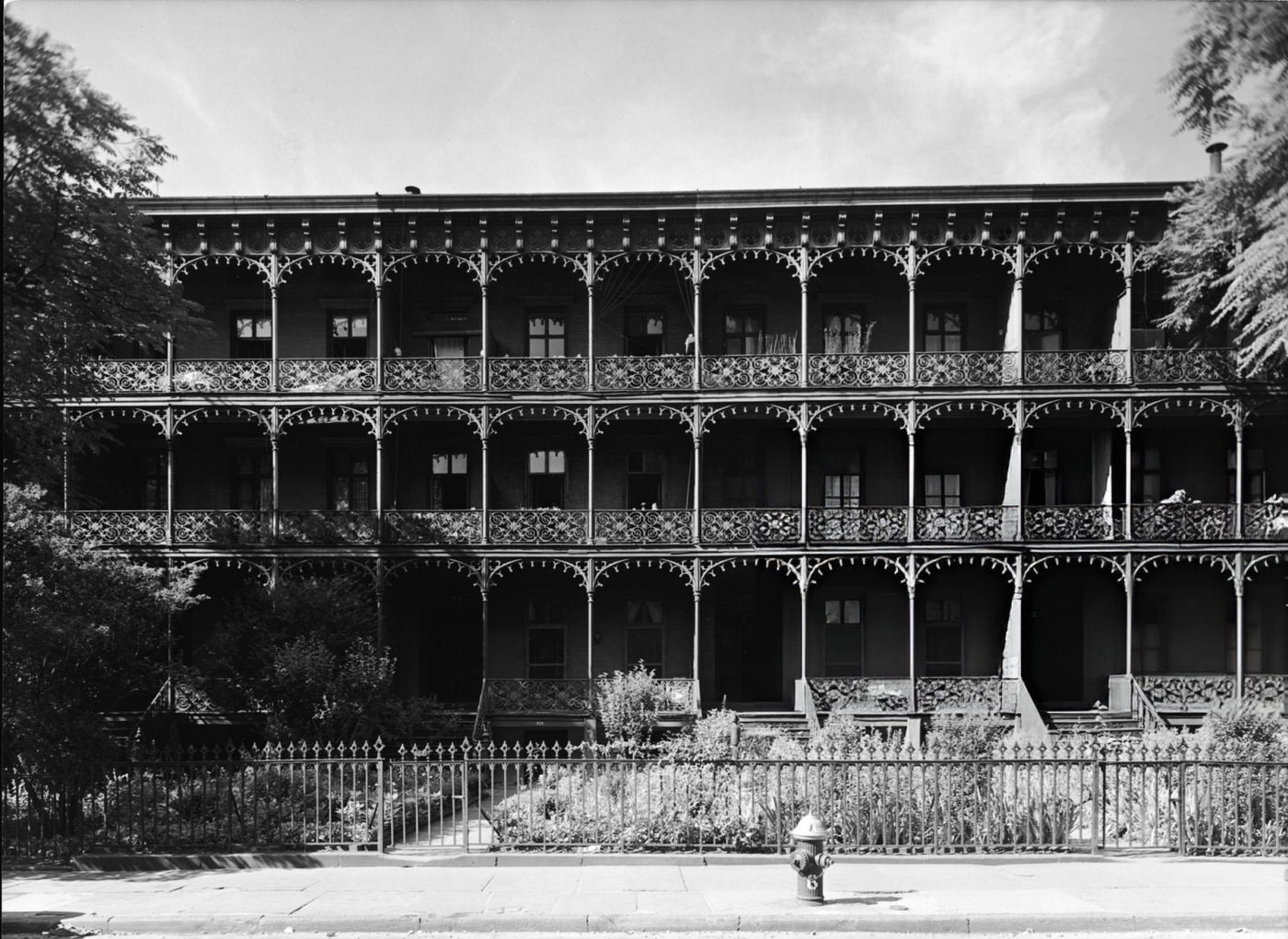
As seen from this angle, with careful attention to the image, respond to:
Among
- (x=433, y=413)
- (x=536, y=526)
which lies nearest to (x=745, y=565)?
(x=536, y=526)

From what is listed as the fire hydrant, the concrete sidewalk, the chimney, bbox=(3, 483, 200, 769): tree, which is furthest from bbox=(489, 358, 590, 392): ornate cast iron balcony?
the chimney

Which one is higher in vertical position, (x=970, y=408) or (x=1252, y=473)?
(x=970, y=408)

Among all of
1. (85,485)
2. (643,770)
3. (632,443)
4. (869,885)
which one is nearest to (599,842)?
(643,770)

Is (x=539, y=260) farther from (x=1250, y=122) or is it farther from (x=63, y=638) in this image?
(x=1250, y=122)

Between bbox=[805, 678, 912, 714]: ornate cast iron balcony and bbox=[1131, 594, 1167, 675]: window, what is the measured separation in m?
6.44

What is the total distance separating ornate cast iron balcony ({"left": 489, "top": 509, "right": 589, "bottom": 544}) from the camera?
22.0 m

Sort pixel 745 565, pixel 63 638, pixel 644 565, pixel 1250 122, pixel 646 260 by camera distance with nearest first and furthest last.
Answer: pixel 1250 122
pixel 63 638
pixel 644 565
pixel 745 565
pixel 646 260

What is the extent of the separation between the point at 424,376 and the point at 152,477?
784 cm

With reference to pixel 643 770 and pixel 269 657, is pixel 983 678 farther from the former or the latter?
pixel 269 657

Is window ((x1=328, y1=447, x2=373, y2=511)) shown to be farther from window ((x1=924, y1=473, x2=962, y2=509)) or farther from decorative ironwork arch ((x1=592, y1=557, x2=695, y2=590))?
window ((x1=924, y1=473, x2=962, y2=509))

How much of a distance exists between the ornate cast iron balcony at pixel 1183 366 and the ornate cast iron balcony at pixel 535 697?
1466 centimetres

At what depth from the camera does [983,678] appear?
21.1 m

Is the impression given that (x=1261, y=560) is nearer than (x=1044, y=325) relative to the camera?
Yes

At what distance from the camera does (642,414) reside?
22797 millimetres
